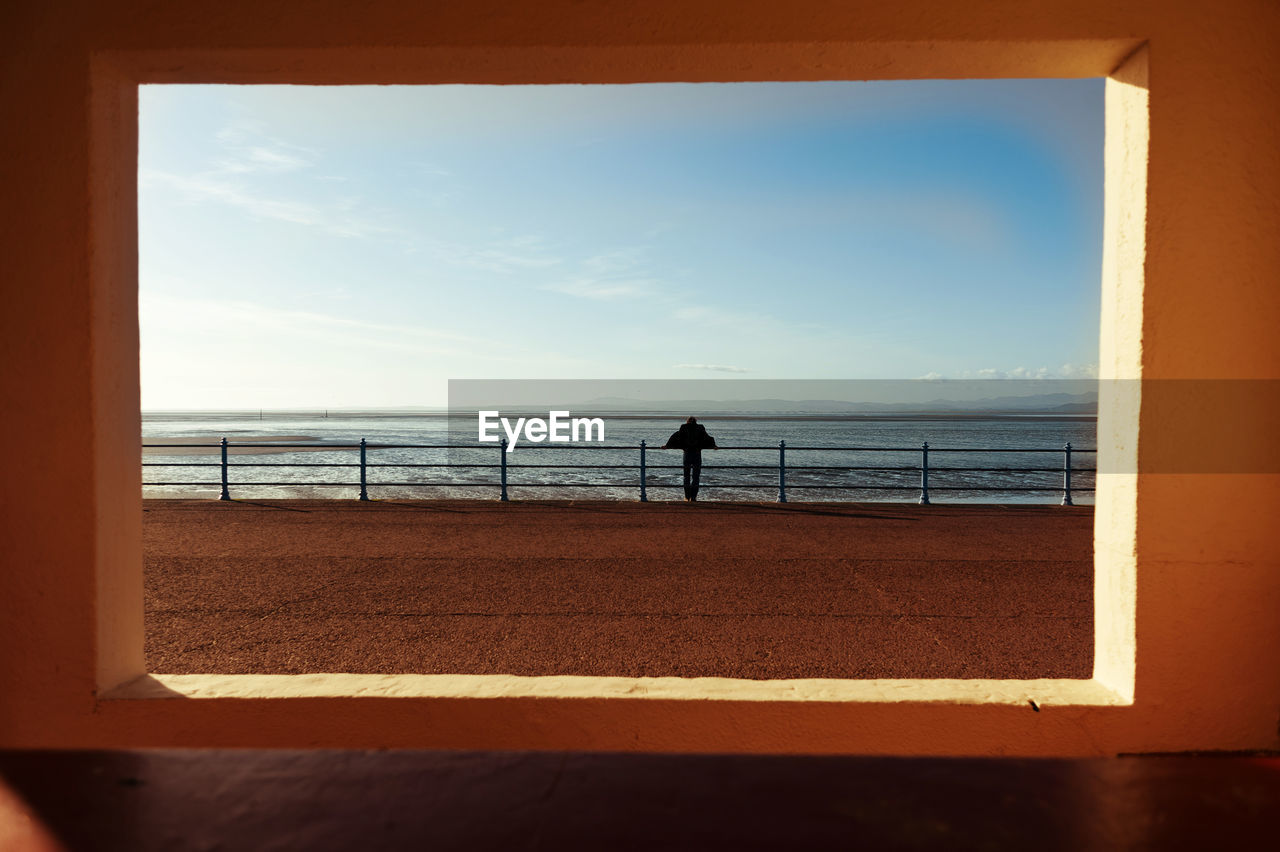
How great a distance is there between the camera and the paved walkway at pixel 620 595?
409cm

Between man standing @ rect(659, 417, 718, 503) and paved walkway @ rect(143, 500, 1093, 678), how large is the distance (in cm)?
195

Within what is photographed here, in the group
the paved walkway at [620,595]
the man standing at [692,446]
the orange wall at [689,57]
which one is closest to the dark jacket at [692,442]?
the man standing at [692,446]

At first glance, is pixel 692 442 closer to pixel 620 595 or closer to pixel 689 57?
pixel 620 595

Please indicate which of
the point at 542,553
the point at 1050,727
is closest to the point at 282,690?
the point at 1050,727

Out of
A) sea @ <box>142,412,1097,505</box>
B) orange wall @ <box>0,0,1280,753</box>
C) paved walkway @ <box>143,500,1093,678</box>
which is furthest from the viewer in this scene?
sea @ <box>142,412,1097,505</box>

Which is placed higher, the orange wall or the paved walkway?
the orange wall

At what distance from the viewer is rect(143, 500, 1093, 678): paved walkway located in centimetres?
409

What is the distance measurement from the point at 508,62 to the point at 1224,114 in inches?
80.8

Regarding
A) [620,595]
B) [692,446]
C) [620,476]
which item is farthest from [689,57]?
[620,476]

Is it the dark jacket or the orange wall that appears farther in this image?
the dark jacket

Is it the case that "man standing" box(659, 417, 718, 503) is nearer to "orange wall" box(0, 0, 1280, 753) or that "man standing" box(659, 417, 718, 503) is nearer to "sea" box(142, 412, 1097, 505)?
"sea" box(142, 412, 1097, 505)

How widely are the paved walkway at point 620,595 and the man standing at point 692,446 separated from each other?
6.40ft

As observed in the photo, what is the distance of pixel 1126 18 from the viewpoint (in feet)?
6.06

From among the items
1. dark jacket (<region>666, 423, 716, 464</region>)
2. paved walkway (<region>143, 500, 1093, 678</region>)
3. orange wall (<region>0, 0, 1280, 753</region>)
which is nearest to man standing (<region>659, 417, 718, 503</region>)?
dark jacket (<region>666, 423, 716, 464</region>)
